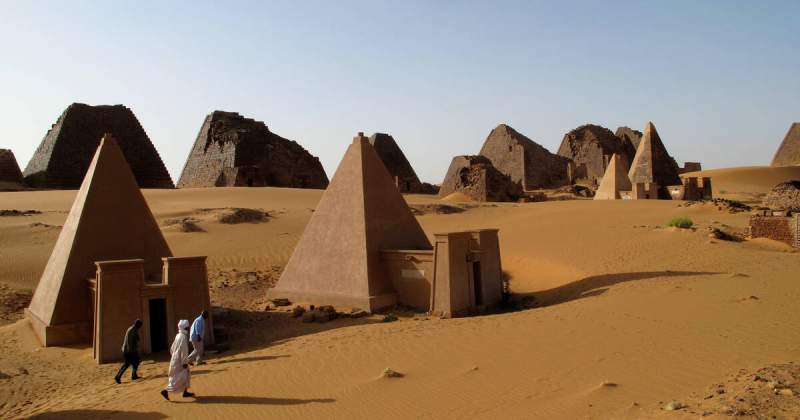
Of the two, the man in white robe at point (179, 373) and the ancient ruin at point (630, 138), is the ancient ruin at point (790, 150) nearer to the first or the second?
the ancient ruin at point (630, 138)

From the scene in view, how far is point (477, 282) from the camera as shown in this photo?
12078mm

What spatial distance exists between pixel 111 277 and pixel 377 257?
4.90m

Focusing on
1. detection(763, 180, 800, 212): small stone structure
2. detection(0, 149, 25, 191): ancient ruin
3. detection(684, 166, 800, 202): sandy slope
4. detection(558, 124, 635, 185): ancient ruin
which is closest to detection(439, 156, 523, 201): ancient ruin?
detection(763, 180, 800, 212): small stone structure

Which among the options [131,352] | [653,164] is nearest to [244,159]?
[653,164]

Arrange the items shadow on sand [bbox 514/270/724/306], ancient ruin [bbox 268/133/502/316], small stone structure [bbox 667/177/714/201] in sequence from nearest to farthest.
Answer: ancient ruin [bbox 268/133/502/316]
shadow on sand [bbox 514/270/724/306]
small stone structure [bbox 667/177/714/201]

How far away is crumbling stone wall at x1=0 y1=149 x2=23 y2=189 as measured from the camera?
1243 inches

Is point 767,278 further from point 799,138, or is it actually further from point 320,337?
point 799,138

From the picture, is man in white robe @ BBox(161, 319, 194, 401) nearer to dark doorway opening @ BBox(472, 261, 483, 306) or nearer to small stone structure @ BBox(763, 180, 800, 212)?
dark doorway opening @ BBox(472, 261, 483, 306)

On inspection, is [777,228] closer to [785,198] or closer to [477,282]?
[785,198]

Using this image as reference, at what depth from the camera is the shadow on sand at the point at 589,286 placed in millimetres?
11781

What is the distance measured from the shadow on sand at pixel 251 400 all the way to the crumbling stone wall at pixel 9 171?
99.8 feet

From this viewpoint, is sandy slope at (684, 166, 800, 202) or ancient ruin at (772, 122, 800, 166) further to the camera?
ancient ruin at (772, 122, 800, 166)

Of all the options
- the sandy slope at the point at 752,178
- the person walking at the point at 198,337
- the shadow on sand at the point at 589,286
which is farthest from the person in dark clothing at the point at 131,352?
the sandy slope at the point at 752,178

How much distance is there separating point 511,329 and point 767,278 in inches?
221
